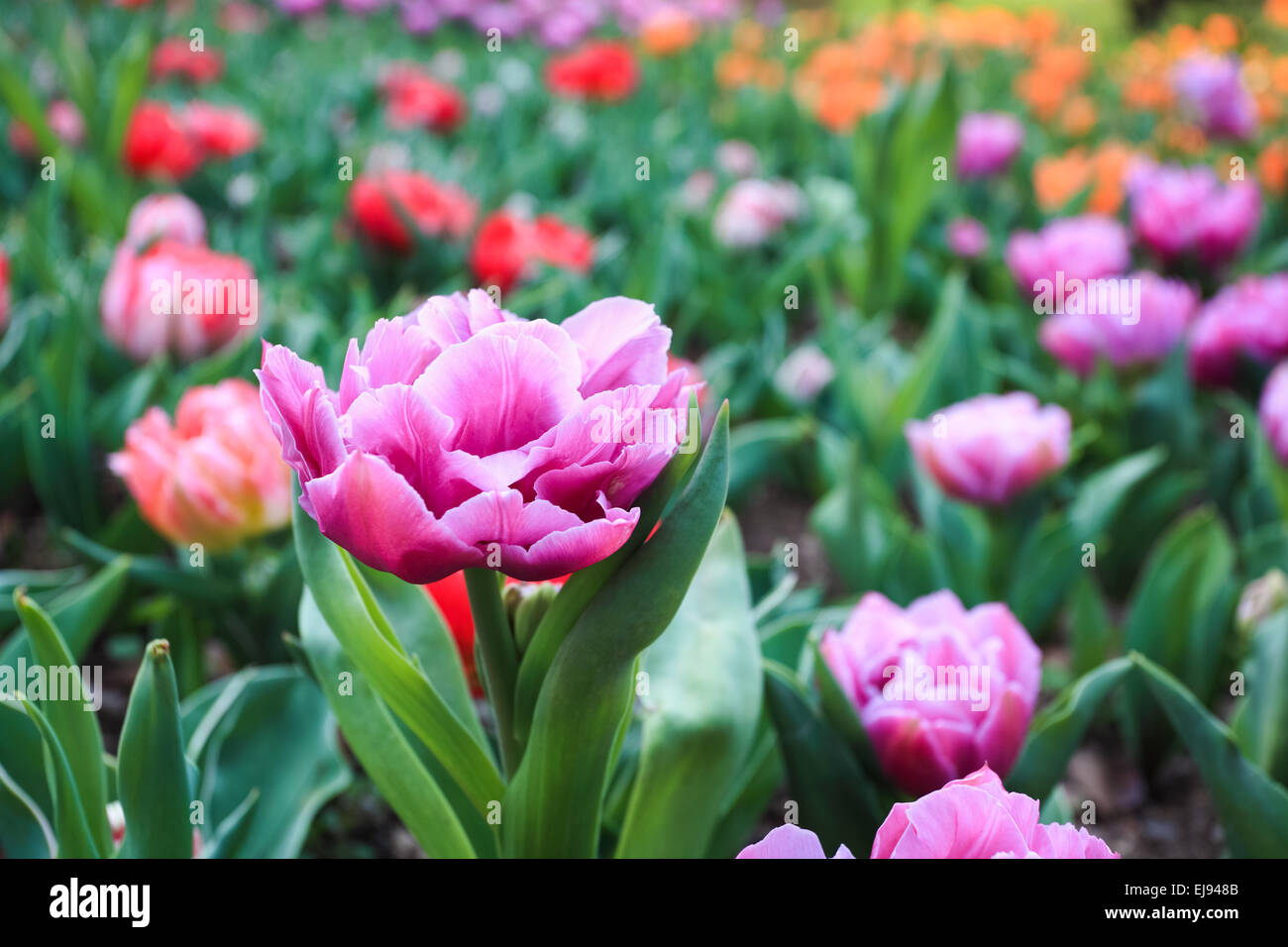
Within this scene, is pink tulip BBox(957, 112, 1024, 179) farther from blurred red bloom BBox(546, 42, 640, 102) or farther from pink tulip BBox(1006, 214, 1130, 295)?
blurred red bloom BBox(546, 42, 640, 102)

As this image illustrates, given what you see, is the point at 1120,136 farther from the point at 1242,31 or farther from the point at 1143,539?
the point at 1242,31

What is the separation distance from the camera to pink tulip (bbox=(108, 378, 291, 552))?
872 mm

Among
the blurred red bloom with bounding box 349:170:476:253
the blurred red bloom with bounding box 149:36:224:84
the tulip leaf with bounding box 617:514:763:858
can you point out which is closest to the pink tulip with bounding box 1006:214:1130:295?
the blurred red bloom with bounding box 349:170:476:253

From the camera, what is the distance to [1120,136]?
3.18m

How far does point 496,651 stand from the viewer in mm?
536

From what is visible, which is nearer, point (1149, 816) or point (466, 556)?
point (466, 556)

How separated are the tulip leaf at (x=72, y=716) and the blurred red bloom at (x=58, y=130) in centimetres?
185

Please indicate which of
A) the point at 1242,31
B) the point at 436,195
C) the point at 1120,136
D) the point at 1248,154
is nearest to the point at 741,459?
the point at 436,195

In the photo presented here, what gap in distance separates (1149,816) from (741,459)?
1.77ft

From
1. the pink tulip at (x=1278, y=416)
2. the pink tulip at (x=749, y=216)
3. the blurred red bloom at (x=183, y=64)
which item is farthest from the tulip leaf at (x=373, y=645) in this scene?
the blurred red bloom at (x=183, y=64)

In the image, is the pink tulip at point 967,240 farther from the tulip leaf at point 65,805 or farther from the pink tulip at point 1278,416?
the tulip leaf at point 65,805

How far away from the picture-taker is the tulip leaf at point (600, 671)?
48 centimetres

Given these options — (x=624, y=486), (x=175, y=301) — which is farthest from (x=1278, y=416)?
(x=175, y=301)
